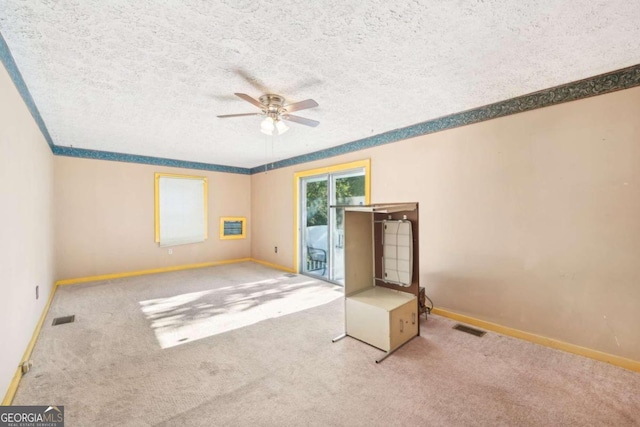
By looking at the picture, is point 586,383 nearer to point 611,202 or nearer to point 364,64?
point 611,202

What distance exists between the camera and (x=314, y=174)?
5.19 meters

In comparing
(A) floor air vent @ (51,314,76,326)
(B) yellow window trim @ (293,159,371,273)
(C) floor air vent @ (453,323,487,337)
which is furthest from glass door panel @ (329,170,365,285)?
(A) floor air vent @ (51,314,76,326)

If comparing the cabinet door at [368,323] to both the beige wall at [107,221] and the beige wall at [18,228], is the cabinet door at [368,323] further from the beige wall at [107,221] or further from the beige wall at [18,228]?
the beige wall at [107,221]

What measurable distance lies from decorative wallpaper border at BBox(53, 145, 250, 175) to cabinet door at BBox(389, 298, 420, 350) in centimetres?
547

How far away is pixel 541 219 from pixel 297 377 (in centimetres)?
269

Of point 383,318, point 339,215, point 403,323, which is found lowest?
point 403,323

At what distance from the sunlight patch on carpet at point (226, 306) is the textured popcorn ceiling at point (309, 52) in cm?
244

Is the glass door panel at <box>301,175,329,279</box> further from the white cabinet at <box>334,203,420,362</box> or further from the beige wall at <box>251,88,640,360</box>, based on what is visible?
the white cabinet at <box>334,203,420,362</box>

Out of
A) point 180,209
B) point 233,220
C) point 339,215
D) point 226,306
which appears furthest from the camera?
point 233,220

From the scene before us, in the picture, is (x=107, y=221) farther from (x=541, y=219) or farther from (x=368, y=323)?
(x=541, y=219)

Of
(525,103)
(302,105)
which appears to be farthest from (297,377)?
(525,103)

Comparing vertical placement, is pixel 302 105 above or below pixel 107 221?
above

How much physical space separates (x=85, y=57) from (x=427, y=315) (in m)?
4.13

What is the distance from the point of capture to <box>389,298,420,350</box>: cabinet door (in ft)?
8.03
